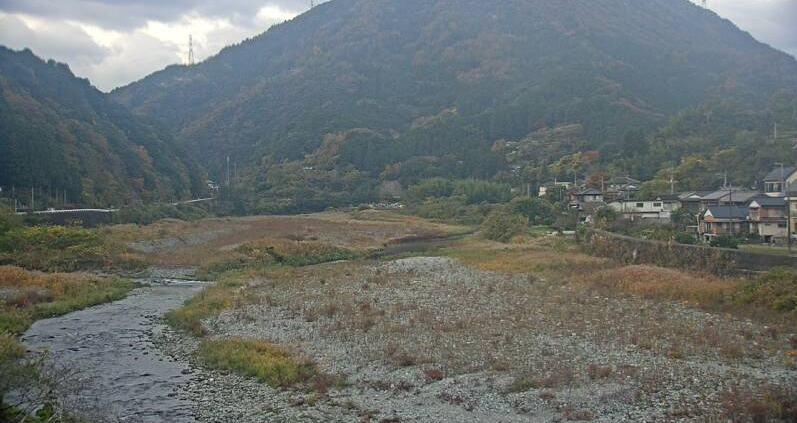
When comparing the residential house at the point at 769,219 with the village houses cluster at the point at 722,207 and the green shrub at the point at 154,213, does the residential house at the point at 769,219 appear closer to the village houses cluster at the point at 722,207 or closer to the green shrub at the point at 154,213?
the village houses cluster at the point at 722,207

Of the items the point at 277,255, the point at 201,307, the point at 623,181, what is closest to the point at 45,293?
the point at 201,307

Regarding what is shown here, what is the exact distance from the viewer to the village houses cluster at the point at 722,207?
34875 mm

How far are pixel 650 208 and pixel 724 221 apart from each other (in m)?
12.4

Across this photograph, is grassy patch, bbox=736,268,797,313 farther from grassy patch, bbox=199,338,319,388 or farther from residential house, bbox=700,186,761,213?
residential house, bbox=700,186,761,213

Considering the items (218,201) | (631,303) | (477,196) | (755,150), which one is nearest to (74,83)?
(218,201)

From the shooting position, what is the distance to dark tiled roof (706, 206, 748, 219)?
3678cm

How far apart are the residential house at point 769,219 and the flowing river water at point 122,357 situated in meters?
30.1

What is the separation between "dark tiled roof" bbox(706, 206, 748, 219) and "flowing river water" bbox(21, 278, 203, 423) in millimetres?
29554

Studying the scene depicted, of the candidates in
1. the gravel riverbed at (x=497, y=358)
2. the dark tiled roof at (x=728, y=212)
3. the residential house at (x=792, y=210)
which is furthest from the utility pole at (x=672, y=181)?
the gravel riverbed at (x=497, y=358)

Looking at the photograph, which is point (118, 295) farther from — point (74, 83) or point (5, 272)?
point (74, 83)

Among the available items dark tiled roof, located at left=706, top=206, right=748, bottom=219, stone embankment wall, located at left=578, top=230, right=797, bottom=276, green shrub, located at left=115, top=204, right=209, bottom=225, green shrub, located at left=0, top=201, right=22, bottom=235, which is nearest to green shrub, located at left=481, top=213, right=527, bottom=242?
stone embankment wall, located at left=578, top=230, right=797, bottom=276

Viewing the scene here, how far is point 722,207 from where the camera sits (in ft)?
125

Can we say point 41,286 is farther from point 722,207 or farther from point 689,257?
point 722,207

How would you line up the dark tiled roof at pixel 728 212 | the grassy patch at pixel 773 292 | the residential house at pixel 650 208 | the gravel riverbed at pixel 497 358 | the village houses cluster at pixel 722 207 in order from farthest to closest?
the residential house at pixel 650 208
the dark tiled roof at pixel 728 212
the village houses cluster at pixel 722 207
the grassy patch at pixel 773 292
the gravel riverbed at pixel 497 358
